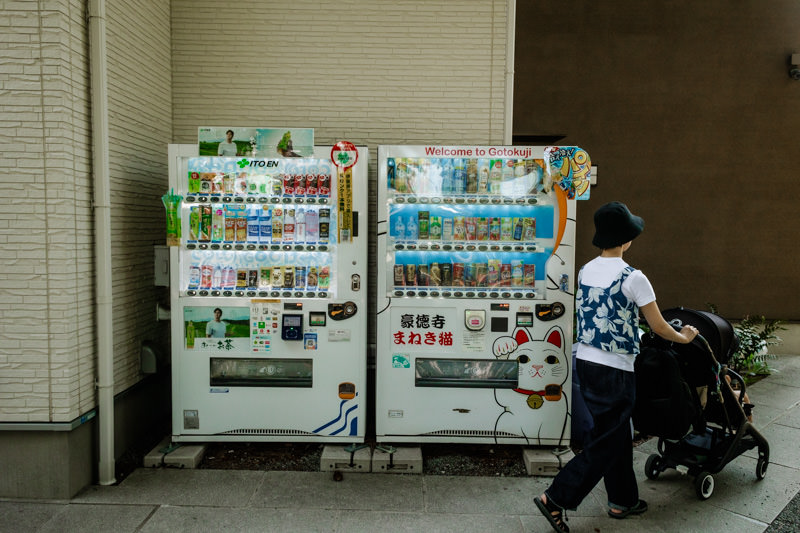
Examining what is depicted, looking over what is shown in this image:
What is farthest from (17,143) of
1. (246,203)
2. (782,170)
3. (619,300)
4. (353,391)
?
(782,170)

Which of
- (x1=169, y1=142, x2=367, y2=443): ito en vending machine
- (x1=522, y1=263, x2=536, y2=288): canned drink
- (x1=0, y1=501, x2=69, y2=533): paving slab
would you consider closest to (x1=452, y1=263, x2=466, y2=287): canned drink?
(x1=522, y1=263, x2=536, y2=288): canned drink

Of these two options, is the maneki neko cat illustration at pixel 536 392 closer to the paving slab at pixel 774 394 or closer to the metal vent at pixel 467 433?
the metal vent at pixel 467 433

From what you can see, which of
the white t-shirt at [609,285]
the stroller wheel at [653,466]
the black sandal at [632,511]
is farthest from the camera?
the stroller wheel at [653,466]

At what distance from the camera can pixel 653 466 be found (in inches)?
147

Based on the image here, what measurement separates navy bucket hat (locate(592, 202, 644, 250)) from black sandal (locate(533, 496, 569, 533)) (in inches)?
65.1

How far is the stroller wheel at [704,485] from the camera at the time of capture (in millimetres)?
3449

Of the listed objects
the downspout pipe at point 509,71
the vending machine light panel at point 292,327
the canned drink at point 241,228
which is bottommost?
the vending machine light panel at point 292,327

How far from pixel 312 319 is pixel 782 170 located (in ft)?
23.8

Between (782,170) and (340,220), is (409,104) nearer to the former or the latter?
(340,220)

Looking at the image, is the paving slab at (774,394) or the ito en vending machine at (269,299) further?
the paving slab at (774,394)

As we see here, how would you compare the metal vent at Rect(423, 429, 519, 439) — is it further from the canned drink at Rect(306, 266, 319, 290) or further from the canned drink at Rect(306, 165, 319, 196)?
the canned drink at Rect(306, 165, 319, 196)

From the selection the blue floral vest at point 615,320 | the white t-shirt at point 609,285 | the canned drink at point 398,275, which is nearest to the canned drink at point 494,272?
the canned drink at point 398,275

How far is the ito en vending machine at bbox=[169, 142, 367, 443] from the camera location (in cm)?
396

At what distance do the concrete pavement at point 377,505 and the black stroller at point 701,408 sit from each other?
20 cm
